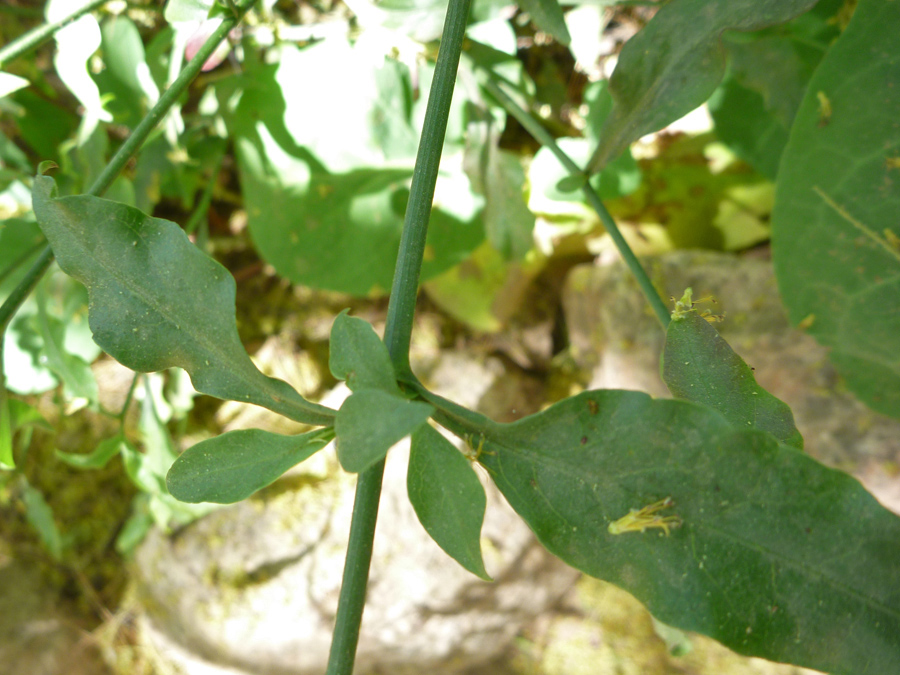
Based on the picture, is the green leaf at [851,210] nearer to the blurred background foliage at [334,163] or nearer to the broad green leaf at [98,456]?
the blurred background foliage at [334,163]

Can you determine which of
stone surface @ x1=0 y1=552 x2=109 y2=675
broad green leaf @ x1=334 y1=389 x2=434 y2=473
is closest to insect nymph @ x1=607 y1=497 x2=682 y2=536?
broad green leaf @ x1=334 y1=389 x2=434 y2=473

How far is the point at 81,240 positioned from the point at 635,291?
912 mm

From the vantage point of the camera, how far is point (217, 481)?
0.40 metres

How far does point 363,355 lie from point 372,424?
66mm

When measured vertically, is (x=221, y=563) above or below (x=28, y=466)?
below

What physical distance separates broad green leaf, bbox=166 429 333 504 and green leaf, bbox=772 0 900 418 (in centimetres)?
64

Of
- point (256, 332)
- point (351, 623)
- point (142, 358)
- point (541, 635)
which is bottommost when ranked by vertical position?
point (351, 623)

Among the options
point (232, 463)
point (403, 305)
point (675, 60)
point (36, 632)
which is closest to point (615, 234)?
point (675, 60)

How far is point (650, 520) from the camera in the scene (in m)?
0.36

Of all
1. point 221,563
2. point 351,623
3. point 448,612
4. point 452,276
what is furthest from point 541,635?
point 351,623

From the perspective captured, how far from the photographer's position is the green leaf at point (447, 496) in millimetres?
388

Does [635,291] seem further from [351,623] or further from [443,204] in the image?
[351,623]

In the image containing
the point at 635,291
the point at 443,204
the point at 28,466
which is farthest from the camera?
the point at 28,466

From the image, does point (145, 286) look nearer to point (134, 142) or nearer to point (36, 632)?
point (134, 142)
